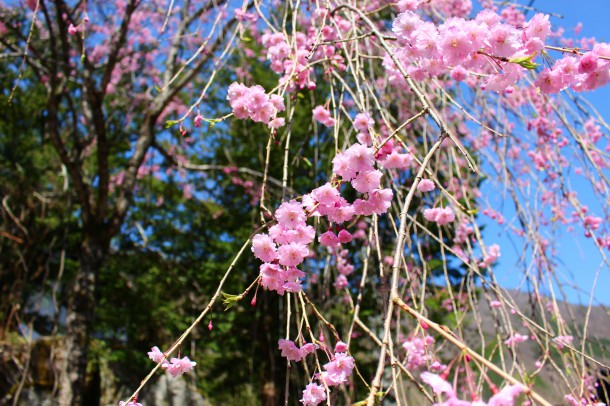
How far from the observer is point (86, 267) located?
3410mm

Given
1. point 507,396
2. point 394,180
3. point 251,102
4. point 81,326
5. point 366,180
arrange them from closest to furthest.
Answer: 1. point 507,396
2. point 366,180
3. point 251,102
4. point 394,180
5. point 81,326

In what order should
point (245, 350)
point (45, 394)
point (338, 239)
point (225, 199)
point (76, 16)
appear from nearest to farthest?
point (338, 239) < point (76, 16) < point (45, 394) < point (245, 350) < point (225, 199)

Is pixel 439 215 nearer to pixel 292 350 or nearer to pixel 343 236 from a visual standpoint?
pixel 343 236

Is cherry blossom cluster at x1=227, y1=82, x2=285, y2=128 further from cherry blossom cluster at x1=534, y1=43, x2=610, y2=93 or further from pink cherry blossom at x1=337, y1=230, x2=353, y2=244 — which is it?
cherry blossom cluster at x1=534, y1=43, x2=610, y2=93

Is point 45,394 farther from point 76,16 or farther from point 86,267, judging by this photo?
point 76,16

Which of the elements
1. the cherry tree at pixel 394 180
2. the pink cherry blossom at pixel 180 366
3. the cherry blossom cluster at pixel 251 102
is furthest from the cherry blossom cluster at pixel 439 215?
the pink cherry blossom at pixel 180 366

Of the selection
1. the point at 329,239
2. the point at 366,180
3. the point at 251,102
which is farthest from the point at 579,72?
the point at 251,102

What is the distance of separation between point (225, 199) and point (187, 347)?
7.14ft

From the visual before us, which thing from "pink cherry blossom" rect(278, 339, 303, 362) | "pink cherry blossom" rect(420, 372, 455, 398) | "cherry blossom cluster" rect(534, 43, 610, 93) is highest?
"cherry blossom cluster" rect(534, 43, 610, 93)

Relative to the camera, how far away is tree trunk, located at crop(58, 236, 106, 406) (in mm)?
3113

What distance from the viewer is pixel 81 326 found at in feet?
10.8

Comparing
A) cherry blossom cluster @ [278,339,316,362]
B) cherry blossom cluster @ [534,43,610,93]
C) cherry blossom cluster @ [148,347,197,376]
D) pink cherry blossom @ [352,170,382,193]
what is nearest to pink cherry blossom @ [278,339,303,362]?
cherry blossom cluster @ [278,339,316,362]

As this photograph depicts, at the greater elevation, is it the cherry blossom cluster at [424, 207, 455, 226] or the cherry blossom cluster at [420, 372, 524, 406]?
the cherry blossom cluster at [424, 207, 455, 226]

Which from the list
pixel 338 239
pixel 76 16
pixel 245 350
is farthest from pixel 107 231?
pixel 245 350
